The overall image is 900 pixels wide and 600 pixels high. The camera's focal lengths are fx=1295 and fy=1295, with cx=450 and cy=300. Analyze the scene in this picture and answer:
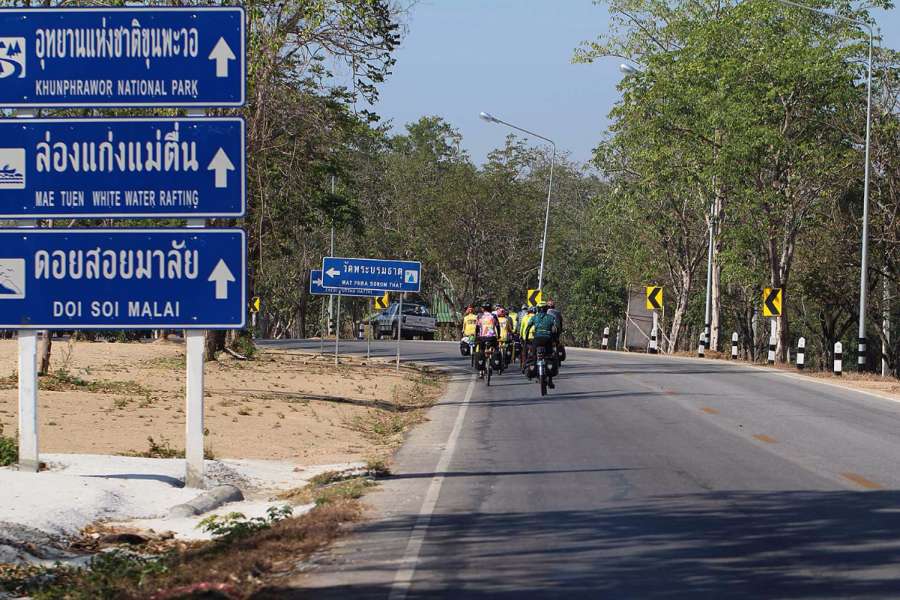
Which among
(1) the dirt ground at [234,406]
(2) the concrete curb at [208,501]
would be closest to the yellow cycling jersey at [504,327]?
(1) the dirt ground at [234,406]

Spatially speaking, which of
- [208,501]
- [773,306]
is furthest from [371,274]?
[208,501]

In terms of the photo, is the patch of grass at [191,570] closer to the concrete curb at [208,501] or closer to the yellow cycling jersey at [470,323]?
the concrete curb at [208,501]

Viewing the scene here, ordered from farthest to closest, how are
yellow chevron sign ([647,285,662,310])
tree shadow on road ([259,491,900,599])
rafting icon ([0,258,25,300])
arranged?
yellow chevron sign ([647,285,662,310]), rafting icon ([0,258,25,300]), tree shadow on road ([259,491,900,599])

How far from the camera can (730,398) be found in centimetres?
2409

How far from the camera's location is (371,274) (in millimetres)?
34781

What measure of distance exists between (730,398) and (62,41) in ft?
48.5

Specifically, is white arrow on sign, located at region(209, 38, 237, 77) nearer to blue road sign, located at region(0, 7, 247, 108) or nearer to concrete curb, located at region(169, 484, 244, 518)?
blue road sign, located at region(0, 7, 247, 108)

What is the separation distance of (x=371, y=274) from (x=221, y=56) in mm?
21486

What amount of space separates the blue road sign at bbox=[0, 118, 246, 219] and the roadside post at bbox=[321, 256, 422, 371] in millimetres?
20756

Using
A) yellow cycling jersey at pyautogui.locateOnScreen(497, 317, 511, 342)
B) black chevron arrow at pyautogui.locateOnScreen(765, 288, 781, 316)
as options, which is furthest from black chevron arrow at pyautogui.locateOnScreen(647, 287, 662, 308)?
yellow cycling jersey at pyautogui.locateOnScreen(497, 317, 511, 342)

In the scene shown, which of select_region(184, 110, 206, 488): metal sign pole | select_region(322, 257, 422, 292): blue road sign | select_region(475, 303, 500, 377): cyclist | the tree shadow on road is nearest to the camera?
the tree shadow on road

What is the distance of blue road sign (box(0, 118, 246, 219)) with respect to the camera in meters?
13.2

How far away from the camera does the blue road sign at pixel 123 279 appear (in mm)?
13258

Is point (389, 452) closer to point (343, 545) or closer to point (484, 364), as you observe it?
point (343, 545)
